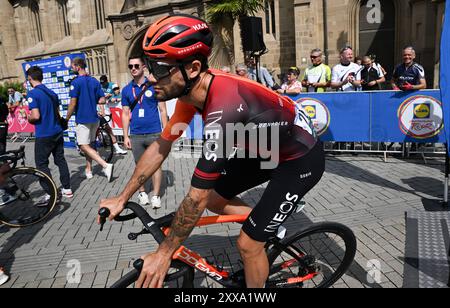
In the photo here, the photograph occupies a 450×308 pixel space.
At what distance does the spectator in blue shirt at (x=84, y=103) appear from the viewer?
6.57 metres

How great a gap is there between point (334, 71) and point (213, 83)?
23.3ft

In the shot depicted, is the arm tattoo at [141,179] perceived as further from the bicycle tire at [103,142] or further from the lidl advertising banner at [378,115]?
the bicycle tire at [103,142]

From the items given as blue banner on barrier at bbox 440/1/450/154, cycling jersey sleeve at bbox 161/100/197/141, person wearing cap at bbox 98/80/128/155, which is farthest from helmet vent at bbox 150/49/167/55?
person wearing cap at bbox 98/80/128/155

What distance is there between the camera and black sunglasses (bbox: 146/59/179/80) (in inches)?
78.1

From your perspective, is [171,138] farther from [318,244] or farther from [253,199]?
[253,199]

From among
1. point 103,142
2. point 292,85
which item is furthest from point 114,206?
point 103,142

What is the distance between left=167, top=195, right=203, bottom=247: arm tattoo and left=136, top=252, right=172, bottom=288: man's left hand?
123 millimetres

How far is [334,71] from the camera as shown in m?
8.44

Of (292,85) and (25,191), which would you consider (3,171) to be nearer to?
(25,191)

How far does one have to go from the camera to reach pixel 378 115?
7.31m

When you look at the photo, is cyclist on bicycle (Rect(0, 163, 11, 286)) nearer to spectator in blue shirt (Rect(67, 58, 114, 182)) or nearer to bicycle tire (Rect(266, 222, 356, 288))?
spectator in blue shirt (Rect(67, 58, 114, 182))

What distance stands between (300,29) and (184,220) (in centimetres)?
1603

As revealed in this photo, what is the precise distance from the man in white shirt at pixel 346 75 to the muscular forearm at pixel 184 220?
23.8 ft

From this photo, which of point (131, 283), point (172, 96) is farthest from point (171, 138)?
point (131, 283)
